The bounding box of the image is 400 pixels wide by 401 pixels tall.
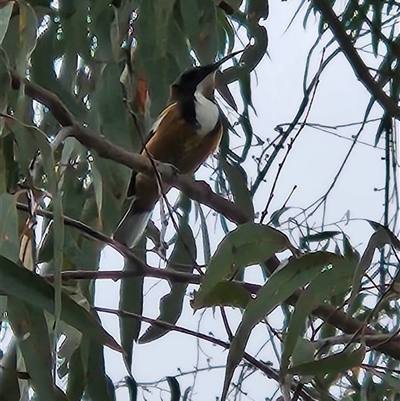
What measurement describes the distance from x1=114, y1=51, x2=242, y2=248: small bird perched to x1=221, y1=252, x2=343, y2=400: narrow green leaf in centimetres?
58

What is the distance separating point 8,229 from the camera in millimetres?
634

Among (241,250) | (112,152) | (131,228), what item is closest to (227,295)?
(241,250)

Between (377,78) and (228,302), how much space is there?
825 millimetres

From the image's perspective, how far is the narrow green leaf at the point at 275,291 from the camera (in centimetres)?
70

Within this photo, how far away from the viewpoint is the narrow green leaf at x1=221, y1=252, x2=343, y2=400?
697 millimetres

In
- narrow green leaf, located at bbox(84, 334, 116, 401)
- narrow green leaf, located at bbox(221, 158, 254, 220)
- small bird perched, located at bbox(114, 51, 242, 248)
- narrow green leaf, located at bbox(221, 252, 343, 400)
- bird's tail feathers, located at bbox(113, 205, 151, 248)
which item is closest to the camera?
narrow green leaf, located at bbox(221, 252, 343, 400)

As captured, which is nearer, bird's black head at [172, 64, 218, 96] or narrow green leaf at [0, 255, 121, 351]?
narrow green leaf at [0, 255, 121, 351]

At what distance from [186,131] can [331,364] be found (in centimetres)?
79

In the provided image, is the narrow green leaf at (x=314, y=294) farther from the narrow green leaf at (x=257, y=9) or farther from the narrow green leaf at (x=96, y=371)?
the narrow green leaf at (x=257, y=9)

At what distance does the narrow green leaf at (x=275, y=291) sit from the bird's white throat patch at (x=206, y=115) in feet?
2.07

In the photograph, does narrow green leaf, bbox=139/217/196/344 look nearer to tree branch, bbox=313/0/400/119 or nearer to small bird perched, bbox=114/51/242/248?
small bird perched, bbox=114/51/242/248

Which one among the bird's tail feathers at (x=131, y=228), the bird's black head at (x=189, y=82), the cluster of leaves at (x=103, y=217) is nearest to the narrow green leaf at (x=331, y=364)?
the cluster of leaves at (x=103, y=217)

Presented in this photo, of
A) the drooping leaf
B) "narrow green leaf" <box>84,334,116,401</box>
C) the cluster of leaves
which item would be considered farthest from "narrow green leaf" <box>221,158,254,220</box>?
the drooping leaf

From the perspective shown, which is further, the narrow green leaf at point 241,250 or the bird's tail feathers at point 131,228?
the bird's tail feathers at point 131,228
